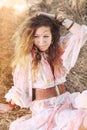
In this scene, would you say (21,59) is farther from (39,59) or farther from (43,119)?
(43,119)

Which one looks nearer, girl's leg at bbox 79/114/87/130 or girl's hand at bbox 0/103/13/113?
girl's leg at bbox 79/114/87/130

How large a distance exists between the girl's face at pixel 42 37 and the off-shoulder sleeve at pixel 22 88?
0.16 meters

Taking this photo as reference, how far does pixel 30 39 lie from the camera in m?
3.69

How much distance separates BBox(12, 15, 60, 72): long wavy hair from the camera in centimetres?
369

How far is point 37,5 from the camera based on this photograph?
3709mm

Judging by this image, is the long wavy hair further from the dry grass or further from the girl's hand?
the girl's hand

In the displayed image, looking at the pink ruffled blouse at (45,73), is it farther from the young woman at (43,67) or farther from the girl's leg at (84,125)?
the girl's leg at (84,125)

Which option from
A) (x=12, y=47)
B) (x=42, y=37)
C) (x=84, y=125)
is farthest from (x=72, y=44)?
(x=84, y=125)

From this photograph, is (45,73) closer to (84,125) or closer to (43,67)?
(43,67)

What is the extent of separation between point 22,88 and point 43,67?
185 millimetres

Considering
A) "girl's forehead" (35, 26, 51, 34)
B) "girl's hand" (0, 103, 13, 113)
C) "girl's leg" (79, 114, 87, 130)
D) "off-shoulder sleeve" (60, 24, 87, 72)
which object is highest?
"girl's forehead" (35, 26, 51, 34)

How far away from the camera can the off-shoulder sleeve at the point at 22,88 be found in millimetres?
3709

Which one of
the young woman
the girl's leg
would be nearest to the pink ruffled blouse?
the young woman

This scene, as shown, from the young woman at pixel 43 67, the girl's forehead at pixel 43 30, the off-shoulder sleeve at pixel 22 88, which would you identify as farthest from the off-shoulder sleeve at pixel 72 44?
the off-shoulder sleeve at pixel 22 88
